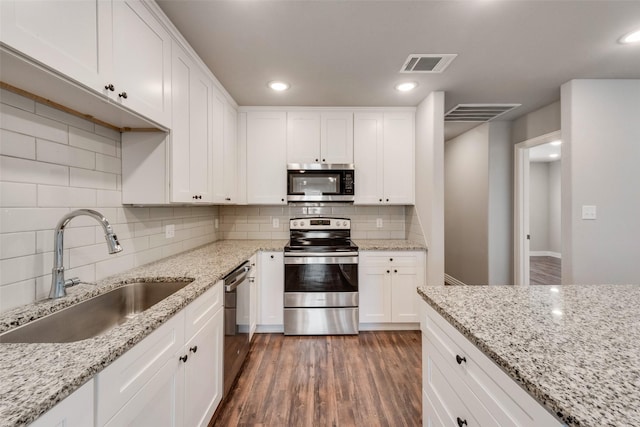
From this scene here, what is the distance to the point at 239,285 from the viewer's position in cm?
202

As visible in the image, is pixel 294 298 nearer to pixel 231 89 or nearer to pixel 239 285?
pixel 239 285

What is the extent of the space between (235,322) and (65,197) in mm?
1249

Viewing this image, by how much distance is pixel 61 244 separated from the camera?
1.12m

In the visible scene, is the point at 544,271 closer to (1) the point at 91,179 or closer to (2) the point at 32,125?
(1) the point at 91,179

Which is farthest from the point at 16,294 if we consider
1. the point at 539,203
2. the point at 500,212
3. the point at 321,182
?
the point at 539,203

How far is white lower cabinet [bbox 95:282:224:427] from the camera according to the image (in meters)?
0.78

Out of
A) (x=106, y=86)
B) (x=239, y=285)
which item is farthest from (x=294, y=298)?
(x=106, y=86)

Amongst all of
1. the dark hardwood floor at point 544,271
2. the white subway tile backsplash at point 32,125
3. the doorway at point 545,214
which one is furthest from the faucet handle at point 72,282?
the doorway at point 545,214

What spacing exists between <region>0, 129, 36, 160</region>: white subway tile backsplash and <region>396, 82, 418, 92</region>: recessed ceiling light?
2.50 meters

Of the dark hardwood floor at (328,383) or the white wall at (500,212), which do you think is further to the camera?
the white wall at (500,212)

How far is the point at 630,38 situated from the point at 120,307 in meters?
3.56

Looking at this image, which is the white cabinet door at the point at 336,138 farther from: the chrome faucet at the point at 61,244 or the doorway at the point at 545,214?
the doorway at the point at 545,214

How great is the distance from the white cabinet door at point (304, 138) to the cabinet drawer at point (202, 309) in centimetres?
178

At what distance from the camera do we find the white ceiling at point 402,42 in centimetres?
150
